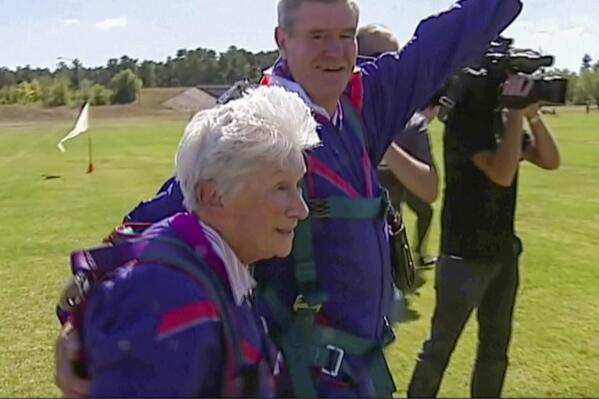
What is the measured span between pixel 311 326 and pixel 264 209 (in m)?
0.49

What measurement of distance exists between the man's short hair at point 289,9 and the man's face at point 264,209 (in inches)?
27.9

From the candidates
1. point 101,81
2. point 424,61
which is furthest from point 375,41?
point 101,81

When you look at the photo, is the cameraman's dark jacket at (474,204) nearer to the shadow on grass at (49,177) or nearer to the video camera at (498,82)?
the video camera at (498,82)

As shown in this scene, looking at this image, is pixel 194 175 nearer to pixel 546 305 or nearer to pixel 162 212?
pixel 162 212

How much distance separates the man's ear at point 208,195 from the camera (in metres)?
1.47

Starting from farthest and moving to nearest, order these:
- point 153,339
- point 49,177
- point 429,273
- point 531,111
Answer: point 49,177 < point 429,273 < point 531,111 < point 153,339

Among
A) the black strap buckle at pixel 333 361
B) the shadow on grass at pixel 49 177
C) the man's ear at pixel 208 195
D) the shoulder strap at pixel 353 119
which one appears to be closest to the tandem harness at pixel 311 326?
the black strap buckle at pixel 333 361

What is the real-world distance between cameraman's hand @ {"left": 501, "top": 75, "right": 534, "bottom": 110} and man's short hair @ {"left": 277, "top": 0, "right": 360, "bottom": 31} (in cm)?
123

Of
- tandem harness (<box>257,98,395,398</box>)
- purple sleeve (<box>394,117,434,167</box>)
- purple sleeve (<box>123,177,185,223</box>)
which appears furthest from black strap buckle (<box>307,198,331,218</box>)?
purple sleeve (<box>394,117,434,167</box>)

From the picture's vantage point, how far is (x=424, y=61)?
234cm

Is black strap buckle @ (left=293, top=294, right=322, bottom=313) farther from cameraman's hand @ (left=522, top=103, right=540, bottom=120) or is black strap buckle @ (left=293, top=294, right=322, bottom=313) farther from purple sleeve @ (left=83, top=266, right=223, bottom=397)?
cameraman's hand @ (left=522, top=103, right=540, bottom=120)

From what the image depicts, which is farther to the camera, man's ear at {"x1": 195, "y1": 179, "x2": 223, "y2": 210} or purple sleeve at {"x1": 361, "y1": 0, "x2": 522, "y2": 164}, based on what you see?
purple sleeve at {"x1": 361, "y1": 0, "x2": 522, "y2": 164}

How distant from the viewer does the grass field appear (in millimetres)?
5242

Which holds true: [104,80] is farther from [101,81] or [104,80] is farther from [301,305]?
[301,305]
